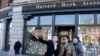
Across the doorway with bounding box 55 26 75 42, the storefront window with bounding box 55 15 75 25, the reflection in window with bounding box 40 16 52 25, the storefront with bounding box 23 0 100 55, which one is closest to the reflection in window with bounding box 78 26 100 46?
the storefront with bounding box 23 0 100 55

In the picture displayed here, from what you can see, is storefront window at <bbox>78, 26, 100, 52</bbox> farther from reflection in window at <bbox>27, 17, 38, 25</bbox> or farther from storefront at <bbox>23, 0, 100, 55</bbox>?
reflection in window at <bbox>27, 17, 38, 25</bbox>

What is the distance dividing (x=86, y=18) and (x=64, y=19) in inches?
69.9

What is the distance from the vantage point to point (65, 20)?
19531mm

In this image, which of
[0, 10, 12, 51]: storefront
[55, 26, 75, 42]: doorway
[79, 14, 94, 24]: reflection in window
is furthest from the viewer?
[0, 10, 12, 51]: storefront

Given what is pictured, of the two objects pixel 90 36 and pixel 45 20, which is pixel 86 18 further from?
pixel 45 20

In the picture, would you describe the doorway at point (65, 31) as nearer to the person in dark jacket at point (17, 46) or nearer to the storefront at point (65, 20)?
the storefront at point (65, 20)

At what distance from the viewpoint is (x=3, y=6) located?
27.0 m

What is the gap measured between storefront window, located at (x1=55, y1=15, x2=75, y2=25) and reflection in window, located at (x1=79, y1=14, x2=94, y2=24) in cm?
64

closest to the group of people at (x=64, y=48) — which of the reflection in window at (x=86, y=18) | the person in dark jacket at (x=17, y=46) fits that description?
the reflection in window at (x=86, y=18)

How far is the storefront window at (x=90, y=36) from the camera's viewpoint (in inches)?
719

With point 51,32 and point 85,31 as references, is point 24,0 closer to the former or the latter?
point 51,32

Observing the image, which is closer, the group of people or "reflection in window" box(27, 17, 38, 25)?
the group of people

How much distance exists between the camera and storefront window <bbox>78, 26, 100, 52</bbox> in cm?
1827

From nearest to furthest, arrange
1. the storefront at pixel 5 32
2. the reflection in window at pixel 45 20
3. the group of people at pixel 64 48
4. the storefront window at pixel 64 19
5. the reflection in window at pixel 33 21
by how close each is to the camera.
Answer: the group of people at pixel 64 48 < the storefront window at pixel 64 19 < the reflection in window at pixel 45 20 < the reflection in window at pixel 33 21 < the storefront at pixel 5 32
